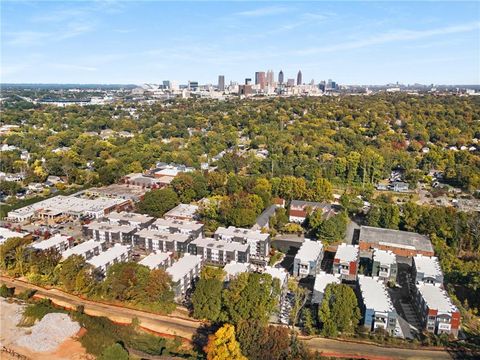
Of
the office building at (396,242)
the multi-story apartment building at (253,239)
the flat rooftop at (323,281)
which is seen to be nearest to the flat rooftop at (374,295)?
the flat rooftop at (323,281)

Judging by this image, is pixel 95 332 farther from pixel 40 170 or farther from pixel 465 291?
pixel 40 170

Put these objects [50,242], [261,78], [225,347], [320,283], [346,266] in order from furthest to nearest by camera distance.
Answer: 1. [261,78]
2. [50,242]
3. [346,266]
4. [320,283]
5. [225,347]

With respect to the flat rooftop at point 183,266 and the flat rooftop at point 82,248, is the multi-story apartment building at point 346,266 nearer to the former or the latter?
the flat rooftop at point 183,266

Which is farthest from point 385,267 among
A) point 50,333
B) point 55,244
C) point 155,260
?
point 55,244

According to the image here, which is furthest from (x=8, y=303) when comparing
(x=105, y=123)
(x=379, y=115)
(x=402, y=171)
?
(x=379, y=115)

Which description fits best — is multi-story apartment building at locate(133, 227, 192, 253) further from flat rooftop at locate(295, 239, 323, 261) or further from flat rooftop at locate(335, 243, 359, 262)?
flat rooftop at locate(335, 243, 359, 262)

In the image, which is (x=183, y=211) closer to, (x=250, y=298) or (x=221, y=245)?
(x=221, y=245)
